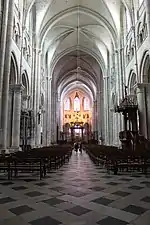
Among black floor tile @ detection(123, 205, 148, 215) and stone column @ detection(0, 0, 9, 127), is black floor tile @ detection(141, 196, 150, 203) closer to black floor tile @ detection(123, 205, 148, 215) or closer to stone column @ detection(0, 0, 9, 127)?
black floor tile @ detection(123, 205, 148, 215)

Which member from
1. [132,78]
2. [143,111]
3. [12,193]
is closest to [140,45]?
[132,78]

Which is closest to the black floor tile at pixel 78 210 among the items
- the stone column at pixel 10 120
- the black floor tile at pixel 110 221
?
the black floor tile at pixel 110 221

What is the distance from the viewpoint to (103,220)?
2908 mm

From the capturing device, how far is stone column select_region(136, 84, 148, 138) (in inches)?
667

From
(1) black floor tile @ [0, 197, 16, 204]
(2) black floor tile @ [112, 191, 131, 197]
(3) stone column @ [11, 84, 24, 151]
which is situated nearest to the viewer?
(1) black floor tile @ [0, 197, 16, 204]

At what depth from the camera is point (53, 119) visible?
1703 inches

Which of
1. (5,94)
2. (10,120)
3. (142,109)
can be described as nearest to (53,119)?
(10,120)

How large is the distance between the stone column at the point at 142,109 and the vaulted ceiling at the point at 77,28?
9.15 metres

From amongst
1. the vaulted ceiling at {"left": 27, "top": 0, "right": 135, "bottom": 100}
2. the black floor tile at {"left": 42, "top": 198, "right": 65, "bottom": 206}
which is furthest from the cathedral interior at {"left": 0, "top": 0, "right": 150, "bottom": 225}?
the vaulted ceiling at {"left": 27, "top": 0, "right": 135, "bottom": 100}

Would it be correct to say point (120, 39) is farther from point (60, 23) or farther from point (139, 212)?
point (139, 212)

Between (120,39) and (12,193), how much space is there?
2401 centimetres

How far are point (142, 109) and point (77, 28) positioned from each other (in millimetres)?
19087

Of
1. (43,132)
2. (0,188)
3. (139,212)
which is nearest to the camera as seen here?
(139,212)

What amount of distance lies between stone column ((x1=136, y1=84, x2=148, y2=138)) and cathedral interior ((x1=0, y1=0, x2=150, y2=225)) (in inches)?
3.2
